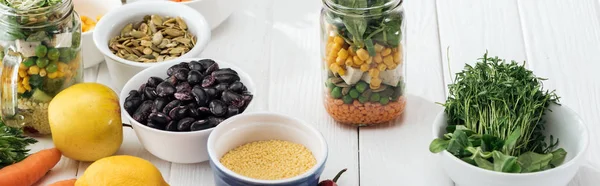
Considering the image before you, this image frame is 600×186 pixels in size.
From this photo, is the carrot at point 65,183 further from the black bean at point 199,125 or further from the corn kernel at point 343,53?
the corn kernel at point 343,53

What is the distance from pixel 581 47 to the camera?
2402 millimetres

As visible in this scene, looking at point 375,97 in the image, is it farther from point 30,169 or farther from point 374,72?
point 30,169

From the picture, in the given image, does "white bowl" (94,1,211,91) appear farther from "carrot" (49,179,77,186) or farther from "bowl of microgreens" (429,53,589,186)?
"bowl of microgreens" (429,53,589,186)

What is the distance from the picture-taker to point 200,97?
6.32 feet

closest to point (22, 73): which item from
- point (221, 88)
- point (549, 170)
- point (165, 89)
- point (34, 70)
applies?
point (34, 70)

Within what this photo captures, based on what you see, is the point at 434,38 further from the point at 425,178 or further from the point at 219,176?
the point at 219,176

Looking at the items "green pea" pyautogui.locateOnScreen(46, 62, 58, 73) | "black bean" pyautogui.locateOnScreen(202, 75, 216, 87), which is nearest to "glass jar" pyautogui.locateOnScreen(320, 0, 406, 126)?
"black bean" pyautogui.locateOnScreen(202, 75, 216, 87)

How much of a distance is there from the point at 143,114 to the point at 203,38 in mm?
342

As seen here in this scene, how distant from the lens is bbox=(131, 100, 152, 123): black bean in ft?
6.32

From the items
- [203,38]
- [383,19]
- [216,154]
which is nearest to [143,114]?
[216,154]

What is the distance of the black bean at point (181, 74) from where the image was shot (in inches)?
78.3

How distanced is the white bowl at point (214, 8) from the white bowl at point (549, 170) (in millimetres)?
700

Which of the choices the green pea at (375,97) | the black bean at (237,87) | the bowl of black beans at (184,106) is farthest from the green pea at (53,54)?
the green pea at (375,97)

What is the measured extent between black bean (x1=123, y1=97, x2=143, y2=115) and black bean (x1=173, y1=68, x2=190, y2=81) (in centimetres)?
9
